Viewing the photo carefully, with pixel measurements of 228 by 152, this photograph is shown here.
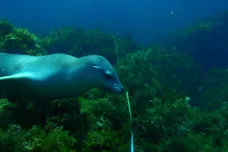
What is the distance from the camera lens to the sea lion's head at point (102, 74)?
3887 mm

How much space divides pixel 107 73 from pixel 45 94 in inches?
39.0

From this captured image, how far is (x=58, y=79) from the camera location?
377cm

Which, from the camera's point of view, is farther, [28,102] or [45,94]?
[28,102]

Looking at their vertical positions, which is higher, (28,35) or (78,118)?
(28,35)

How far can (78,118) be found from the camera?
164 inches

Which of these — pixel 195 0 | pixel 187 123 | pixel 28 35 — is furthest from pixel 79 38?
pixel 195 0

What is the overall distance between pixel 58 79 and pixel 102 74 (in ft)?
2.20

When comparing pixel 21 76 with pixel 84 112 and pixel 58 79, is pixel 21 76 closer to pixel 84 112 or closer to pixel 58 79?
pixel 58 79

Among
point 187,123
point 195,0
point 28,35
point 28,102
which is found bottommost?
point 187,123

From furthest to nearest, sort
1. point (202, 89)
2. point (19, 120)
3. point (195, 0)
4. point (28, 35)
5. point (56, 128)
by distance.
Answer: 1. point (195, 0)
2. point (202, 89)
3. point (28, 35)
4. point (19, 120)
5. point (56, 128)

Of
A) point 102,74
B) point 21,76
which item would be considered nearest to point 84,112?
point 102,74

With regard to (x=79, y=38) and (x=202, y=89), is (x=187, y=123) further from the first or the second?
(x=79, y=38)

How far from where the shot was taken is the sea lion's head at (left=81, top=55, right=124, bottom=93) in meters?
3.89

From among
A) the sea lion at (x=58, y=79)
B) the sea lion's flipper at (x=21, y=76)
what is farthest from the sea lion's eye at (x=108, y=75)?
the sea lion's flipper at (x=21, y=76)
